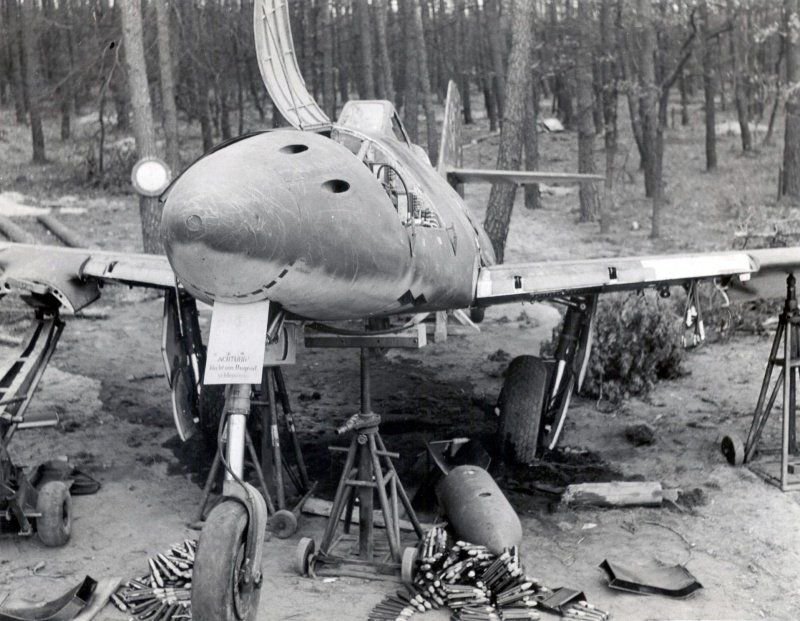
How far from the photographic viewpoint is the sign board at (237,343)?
5594 millimetres

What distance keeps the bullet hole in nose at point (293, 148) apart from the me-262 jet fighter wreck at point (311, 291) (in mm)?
13

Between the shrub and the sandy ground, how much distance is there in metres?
0.35

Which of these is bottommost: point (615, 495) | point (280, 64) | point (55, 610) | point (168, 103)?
point (615, 495)

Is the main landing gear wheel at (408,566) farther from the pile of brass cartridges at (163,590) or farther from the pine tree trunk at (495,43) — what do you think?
the pine tree trunk at (495,43)

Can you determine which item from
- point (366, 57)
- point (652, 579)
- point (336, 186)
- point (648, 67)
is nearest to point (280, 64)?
point (336, 186)

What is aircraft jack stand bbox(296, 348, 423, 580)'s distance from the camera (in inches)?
296

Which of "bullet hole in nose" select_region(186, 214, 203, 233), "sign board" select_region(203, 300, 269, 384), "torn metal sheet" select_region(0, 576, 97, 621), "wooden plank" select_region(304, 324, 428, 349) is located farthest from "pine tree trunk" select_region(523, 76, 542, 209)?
"bullet hole in nose" select_region(186, 214, 203, 233)

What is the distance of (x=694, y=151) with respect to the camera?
39.0 metres

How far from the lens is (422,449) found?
430 inches

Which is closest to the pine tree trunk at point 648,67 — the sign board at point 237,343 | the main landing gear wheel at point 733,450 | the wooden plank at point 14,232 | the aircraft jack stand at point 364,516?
the main landing gear wheel at point 733,450

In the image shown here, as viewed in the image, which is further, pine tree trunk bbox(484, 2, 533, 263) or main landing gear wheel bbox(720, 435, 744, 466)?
pine tree trunk bbox(484, 2, 533, 263)

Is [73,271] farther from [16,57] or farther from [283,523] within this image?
[16,57]

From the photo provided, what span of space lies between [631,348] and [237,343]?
8.49 metres

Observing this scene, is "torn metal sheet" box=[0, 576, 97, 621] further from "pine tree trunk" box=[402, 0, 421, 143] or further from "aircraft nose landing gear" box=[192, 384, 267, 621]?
"pine tree trunk" box=[402, 0, 421, 143]
